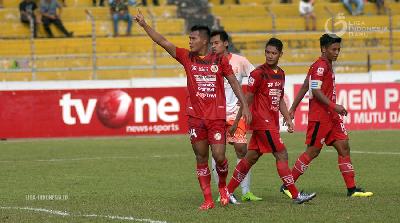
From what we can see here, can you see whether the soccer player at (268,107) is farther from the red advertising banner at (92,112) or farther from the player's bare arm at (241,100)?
the red advertising banner at (92,112)

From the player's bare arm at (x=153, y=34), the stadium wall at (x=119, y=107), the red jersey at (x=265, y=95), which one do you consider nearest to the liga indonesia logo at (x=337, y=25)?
the stadium wall at (x=119, y=107)

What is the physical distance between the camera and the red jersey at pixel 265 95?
39.9 feet

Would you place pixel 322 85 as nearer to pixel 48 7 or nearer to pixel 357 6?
pixel 48 7

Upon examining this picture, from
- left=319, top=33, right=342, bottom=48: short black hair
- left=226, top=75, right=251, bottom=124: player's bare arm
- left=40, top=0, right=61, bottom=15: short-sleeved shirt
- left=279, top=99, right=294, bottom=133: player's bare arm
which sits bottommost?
left=279, top=99, right=294, bottom=133: player's bare arm

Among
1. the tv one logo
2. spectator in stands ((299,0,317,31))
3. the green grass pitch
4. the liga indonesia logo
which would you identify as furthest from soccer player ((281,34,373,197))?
spectator in stands ((299,0,317,31))

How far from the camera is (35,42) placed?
30.8 meters

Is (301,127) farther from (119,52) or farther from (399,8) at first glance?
(399,8)

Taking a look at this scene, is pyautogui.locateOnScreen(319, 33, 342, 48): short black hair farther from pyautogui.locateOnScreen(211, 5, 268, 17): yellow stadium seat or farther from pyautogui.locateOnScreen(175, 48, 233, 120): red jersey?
pyautogui.locateOnScreen(211, 5, 268, 17): yellow stadium seat

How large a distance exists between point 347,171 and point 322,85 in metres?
1.14

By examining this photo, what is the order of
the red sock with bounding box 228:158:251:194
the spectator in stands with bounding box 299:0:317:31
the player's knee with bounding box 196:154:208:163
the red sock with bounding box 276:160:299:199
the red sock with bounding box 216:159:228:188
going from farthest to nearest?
1. the spectator in stands with bounding box 299:0:317:31
2. the red sock with bounding box 228:158:251:194
3. the red sock with bounding box 276:160:299:199
4. the red sock with bounding box 216:159:228:188
5. the player's knee with bounding box 196:154:208:163

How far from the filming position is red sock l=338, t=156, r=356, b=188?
42.3 feet

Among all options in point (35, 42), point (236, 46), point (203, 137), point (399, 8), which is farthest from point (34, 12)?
point (203, 137)

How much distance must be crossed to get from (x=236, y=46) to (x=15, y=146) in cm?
1076

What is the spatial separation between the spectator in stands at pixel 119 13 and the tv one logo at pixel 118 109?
21.9 ft
